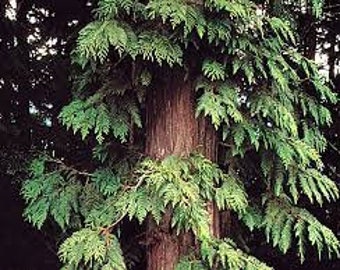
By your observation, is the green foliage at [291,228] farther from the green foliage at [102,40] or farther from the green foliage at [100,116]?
the green foliage at [102,40]

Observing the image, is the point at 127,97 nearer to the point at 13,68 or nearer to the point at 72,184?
the point at 72,184

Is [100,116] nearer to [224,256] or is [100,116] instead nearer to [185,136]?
[185,136]

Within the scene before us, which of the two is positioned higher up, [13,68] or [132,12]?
[13,68]

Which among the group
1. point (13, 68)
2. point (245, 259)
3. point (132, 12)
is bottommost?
point (245, 259)

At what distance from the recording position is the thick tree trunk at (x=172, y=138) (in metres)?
2.88

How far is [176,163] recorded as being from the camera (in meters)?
2.76

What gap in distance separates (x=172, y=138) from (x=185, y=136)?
0.06 metres

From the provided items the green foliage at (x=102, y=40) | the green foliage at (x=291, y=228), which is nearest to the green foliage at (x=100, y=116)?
the green foliage at (x=102, y=40)

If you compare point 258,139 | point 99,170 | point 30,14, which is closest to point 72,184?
point 99,170

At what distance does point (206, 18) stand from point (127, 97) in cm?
53

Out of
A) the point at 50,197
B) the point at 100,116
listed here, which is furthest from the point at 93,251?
the point at 100,116

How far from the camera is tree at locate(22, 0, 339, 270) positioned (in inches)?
105

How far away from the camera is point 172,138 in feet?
9.63

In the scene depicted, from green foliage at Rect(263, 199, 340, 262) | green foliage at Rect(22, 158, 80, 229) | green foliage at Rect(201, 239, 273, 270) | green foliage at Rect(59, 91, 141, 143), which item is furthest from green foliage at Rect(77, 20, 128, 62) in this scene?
green foliage at Rect(263, 199, 340, 262)
